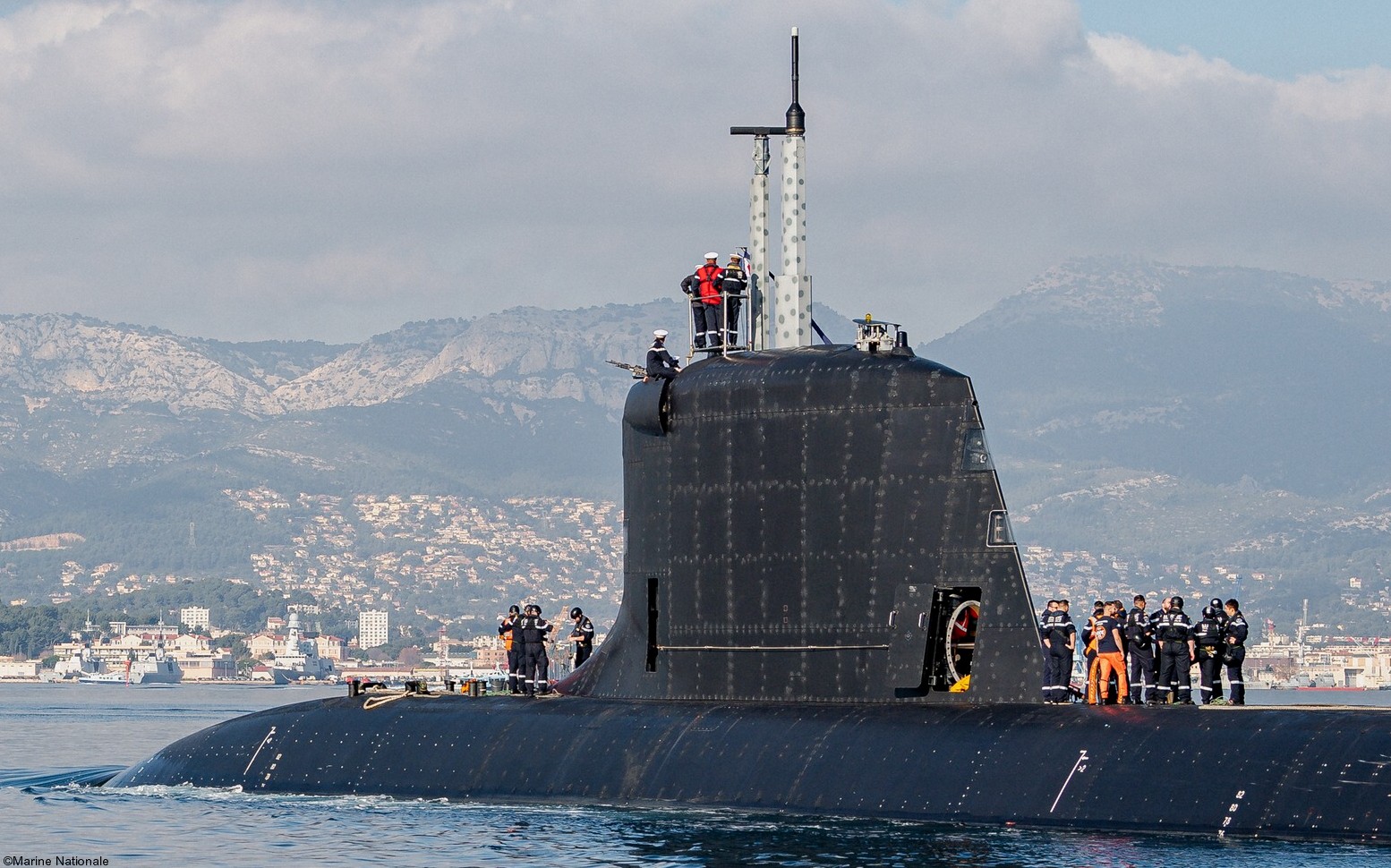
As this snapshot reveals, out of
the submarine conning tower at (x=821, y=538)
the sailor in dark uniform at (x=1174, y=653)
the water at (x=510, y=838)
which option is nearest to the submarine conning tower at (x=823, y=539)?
the submarine conning tower at (x=821, y=538)

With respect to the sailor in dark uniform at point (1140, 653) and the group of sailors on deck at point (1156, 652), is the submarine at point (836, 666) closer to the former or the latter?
the group of sailors on deck at point (1156, 652)

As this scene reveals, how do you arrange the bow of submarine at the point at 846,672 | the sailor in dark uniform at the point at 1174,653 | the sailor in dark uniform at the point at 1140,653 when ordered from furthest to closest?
the sailor in dark uniform at the point at 1140,653, the sailor in dark uniform at the point at 1174,653, the bow of submarine at the point at 846,672

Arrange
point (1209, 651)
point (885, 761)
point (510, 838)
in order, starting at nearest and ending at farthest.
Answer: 1. point (885, 761)
2. point (510, 838)
3. point (1209, 651)

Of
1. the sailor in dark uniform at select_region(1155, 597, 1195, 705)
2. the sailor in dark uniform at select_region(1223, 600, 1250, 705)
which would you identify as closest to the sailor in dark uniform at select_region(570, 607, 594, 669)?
the sailor in dark uniform at select_region(1155, 597, 1195, 705)

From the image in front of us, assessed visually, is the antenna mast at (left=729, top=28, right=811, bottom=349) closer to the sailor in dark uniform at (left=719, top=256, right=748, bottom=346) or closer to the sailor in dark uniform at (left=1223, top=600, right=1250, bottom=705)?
the sailor in dark uniform at (left=719, top=256, right=748, bottom=346)

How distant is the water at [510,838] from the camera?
20.4m

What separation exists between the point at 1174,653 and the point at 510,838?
7.69m

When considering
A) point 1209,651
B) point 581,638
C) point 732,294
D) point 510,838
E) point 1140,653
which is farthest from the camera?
point 581,638

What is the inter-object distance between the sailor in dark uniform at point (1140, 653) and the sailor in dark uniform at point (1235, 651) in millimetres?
839

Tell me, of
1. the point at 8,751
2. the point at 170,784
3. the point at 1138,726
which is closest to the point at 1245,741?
the point at 1138,726

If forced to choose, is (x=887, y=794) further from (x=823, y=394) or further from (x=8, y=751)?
(x=8, y=751)

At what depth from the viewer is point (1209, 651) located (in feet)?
81.4

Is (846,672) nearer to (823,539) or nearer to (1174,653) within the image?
(823,539)

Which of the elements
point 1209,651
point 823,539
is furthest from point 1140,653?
point 823,539
